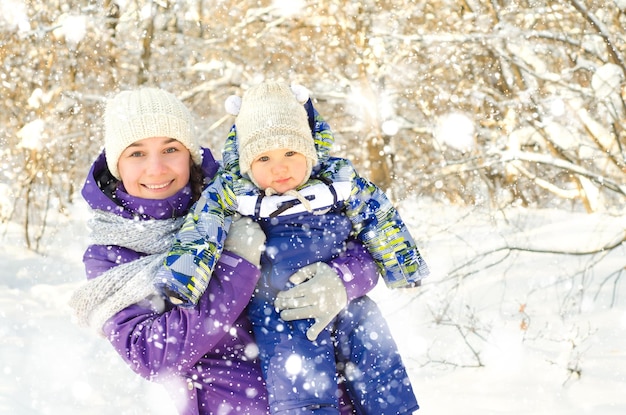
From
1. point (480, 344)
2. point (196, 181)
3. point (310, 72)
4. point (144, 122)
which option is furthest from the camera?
point (310, 72)

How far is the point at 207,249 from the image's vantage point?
88.7 inches

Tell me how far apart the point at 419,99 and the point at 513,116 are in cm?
207

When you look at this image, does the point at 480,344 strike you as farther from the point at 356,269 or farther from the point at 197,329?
the point at 197,329

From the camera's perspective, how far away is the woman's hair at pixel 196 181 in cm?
257

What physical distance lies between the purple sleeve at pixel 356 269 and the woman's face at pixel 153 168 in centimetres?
62

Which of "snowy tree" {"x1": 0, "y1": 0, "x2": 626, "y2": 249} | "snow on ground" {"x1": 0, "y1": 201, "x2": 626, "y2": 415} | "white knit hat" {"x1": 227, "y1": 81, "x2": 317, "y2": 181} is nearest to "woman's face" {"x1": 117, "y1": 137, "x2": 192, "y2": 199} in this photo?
"white knit hat" {"x1": 227, "y1": 81, "x2": 317, "y2": 181}

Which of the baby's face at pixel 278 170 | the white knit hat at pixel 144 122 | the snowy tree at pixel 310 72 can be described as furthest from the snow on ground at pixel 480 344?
the white knit hat at pixel 144 122

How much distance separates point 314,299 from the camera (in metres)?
2.36

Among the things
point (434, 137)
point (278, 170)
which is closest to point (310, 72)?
point (434, 137)

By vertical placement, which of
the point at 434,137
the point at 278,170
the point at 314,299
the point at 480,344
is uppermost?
the point at 434,137

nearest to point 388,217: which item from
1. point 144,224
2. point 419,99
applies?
point 144,224

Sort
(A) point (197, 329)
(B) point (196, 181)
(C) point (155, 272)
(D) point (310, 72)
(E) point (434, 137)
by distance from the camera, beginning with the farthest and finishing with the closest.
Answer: (D) point (310, 72) → (E) point (434, 137) → (B) point (196, 181) → (C) point (155, 272) → (A) point (197, 329)

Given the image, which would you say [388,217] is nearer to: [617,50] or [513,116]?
[617,50]

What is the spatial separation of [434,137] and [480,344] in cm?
243
